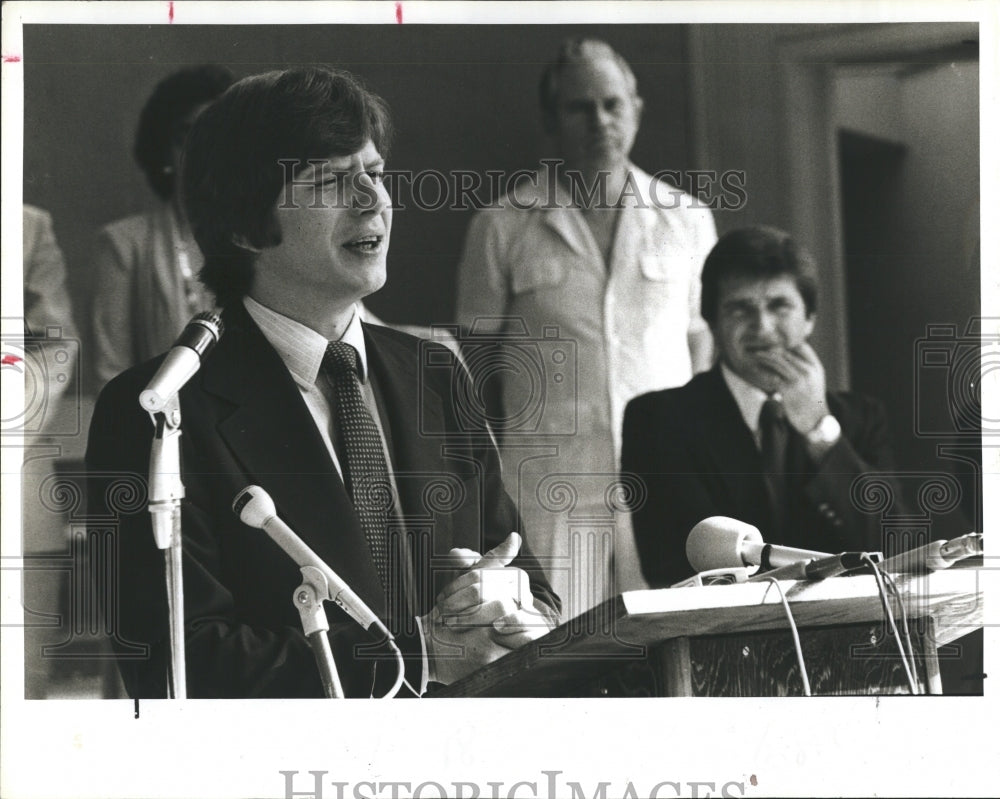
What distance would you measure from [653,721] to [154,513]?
1289 millimetres

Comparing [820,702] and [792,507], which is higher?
[792,507]

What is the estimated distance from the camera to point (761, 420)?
347 cm

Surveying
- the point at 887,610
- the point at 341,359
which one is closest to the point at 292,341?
the point at 341,359

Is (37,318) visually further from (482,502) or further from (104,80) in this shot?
(482,502)

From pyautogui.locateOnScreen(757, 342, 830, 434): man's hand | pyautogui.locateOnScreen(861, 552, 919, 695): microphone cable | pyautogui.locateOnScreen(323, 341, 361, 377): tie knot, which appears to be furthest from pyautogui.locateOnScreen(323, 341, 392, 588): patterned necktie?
pyautogui.locateOnScreen(861, 552, 919, 695): microphone cable

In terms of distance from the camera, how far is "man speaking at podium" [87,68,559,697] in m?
3.35

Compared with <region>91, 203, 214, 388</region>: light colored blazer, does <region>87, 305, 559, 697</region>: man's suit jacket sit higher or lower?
lower

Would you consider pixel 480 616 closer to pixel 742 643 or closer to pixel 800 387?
pixel 742 643

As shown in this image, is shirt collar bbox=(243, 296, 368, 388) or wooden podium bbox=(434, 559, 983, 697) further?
shirt collar bbox=(243, 296, 368, 388)

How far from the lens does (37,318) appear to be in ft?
11.3

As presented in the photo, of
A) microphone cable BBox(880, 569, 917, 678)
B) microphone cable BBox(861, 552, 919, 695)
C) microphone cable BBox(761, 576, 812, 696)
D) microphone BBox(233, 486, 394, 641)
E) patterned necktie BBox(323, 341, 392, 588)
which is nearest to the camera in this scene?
microphone cable BBox(761, 576, 812, 696)

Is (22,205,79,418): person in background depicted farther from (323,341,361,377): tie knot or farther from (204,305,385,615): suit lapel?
(323,341,361,377): tie knot

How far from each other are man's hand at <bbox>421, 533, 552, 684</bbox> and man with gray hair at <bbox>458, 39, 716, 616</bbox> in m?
0.10

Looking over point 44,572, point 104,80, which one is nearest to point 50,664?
point 44,572
